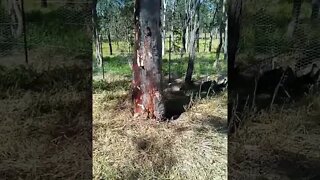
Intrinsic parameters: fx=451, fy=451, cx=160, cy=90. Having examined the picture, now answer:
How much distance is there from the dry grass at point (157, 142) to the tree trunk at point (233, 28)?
0.21 meters

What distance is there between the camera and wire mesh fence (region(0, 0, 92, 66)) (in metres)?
2.18

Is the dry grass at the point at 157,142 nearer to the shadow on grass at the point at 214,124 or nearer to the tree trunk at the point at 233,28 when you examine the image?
the shadow on grass at the point at 214,124

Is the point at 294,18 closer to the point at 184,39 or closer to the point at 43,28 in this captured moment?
the point at 184,39

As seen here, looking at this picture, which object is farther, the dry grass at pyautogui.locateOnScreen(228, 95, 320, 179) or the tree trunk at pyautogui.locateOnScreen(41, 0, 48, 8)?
the dry grass at pyautogui.locateOnScreen(228, 95, 320, 179)

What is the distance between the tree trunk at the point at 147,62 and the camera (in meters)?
2.17

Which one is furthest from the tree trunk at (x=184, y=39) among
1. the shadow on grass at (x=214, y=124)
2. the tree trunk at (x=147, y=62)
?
the shadow on grass at (x=214, y=124)

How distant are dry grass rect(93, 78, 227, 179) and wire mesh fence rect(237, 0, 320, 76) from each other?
1.01 ft

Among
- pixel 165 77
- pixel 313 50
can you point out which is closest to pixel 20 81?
pixel 165 77

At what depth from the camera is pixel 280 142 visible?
2.36 m

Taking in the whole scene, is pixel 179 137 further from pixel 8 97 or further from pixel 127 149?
pixel 8 97

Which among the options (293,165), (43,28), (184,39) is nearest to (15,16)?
(43,28)

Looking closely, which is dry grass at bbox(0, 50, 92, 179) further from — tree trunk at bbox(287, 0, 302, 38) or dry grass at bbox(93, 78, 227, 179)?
tree trunk at bbox(287, 0, 302, 38)

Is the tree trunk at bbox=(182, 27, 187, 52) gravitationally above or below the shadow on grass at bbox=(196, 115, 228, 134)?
above

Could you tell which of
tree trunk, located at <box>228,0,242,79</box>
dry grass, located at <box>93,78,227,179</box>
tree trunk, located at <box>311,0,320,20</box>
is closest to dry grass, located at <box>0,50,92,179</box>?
dry grass, located at <box>93,78,227,179</box>
